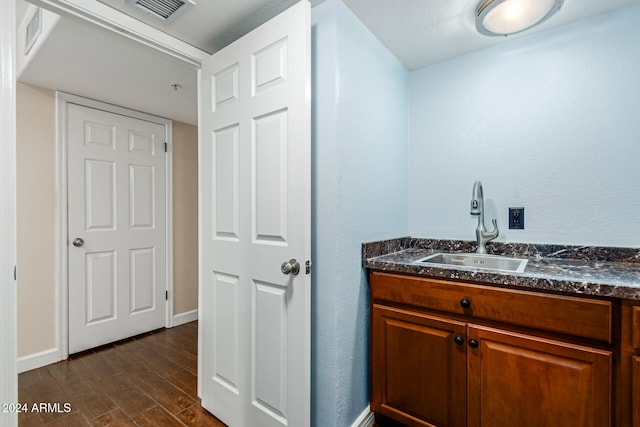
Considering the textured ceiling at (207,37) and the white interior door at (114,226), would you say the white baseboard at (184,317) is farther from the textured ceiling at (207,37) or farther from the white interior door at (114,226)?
the textured ceiling at (207,37)

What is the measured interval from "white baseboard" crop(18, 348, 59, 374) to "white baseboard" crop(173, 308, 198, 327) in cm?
91

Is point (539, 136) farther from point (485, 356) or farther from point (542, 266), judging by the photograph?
point (485, 356)

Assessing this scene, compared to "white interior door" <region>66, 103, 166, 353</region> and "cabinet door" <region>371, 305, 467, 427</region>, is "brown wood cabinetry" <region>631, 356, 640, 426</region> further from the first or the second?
"white interior door" <region>66, 103, 166, 353</region>

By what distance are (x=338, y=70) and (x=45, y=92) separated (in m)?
2.38

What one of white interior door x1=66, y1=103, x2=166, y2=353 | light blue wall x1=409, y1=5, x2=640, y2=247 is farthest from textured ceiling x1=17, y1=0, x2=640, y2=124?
white interior door x1=66, y1=103, x2=166, y2=353

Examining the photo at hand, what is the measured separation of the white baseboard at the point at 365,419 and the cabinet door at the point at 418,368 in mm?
60

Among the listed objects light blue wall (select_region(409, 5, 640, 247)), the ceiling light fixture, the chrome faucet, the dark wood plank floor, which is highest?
the ceiling light fixture

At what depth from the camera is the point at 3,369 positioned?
3.29ft

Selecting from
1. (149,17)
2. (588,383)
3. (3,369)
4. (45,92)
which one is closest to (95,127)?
(45,92)

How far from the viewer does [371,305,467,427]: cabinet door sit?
1279mm

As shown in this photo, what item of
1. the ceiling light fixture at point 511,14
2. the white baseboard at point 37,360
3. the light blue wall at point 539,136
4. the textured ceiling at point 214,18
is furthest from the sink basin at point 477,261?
the white baseboard at point 37,360

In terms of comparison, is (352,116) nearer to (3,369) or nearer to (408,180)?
(408,180)

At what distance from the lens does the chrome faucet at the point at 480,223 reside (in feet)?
5.50

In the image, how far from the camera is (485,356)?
1.21 metres
